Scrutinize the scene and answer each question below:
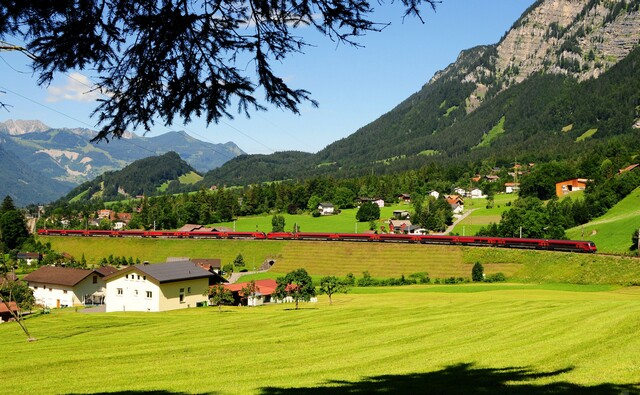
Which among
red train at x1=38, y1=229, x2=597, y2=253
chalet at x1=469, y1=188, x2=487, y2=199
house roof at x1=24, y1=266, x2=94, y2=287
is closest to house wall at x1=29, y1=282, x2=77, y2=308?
house roof at x1=24, y1=266, x2=94, y2=287

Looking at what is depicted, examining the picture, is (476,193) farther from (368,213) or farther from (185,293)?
(185,293)

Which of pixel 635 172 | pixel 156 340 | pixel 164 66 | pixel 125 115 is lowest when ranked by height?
pixel 156 340

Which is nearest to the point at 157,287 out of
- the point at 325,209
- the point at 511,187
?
the point at 325,209

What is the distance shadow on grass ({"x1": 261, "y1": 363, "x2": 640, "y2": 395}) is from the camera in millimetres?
11836

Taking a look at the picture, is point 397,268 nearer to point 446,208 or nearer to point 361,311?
point 361,311

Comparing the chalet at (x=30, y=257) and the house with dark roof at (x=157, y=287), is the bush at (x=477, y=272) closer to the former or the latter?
the house with dark roof at (x=157, y=287)

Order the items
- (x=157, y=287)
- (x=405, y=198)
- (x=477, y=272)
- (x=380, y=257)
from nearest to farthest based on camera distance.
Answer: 1. (x=157, y=287)
2. (x=477, y=272)
3. (x=380, y=257)
4. (x=405, y=198)

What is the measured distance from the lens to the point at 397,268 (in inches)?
2749

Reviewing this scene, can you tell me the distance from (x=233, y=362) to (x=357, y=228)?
9099cm

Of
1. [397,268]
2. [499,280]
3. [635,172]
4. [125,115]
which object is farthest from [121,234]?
[125,115]

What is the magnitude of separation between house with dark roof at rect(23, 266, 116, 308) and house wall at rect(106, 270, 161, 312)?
31.5 ft

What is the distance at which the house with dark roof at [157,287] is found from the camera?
53188 millimetres

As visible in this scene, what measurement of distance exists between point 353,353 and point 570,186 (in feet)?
383

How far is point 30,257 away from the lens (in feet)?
312
